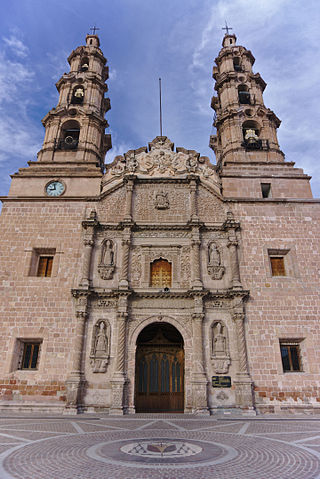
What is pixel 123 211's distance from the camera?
17.5m

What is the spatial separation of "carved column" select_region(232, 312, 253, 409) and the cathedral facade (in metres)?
0.04

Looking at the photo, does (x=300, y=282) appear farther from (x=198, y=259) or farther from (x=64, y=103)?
(x=64, y=103)

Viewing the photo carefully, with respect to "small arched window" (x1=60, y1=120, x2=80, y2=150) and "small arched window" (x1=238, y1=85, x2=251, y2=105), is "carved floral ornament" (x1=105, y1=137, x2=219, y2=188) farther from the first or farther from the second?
"small arched window" (x1=238, y1=85, x2=251, y2=105)

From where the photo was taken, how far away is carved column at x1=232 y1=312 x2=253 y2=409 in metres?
13.4

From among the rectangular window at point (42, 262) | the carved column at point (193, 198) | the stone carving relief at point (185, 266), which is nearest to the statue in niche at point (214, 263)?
the stone carving relief at point (185, 266)

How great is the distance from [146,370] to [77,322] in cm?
441

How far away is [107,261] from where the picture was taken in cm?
1608

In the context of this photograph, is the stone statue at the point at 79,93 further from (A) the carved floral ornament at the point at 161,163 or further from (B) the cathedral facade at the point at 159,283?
(A) the carved floral ornament at the point at 161,163

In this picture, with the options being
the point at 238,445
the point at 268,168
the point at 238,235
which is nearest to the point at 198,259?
the point at 238,235

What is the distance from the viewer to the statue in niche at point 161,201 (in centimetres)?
1750

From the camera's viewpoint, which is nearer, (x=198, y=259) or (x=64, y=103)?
(x=198, y=259)

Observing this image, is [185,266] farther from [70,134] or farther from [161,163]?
[70,134]

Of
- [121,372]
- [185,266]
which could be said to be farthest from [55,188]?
[121,372]

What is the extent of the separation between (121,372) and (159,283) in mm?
4427
